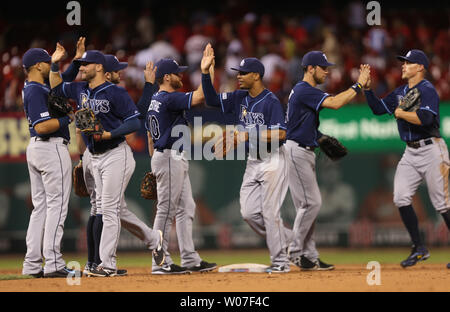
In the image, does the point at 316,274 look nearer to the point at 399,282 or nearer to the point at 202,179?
the point at 399,282

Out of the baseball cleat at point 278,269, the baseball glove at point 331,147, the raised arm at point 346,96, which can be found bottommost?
the baseball cleat at point 278,269

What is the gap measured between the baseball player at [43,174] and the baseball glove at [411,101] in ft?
11.5

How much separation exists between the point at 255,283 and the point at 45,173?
2365 millimetres

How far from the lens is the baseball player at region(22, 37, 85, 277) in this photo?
23.4 ft

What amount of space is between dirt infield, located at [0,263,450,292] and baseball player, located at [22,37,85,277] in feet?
1.05

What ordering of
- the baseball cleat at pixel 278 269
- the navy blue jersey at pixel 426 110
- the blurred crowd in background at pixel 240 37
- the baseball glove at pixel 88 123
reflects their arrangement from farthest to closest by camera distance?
1. the blurred crowd in background at pixel 240 37
2. the navy blue jersey at pixel 426 110
3. the baseball cleat at pixel 278 269
4. the baseball glove at pixel 88 123

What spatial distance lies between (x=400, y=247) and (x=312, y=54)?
5114 millimetres

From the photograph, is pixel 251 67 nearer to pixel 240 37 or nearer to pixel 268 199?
pixel 268 199

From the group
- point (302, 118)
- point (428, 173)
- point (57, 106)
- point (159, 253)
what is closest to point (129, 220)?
point (159, 253)

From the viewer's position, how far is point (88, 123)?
275 inches

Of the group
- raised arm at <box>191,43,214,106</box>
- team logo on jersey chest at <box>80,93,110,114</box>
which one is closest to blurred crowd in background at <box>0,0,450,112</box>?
raised arm at <box>191,43,214,106</box>

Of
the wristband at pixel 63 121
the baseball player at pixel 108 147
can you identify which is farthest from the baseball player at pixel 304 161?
the wristband at pixel 63 121

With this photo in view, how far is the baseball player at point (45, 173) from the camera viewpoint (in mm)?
7121

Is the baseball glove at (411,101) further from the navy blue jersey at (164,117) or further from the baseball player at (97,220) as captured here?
the baseball player at (97,220)
